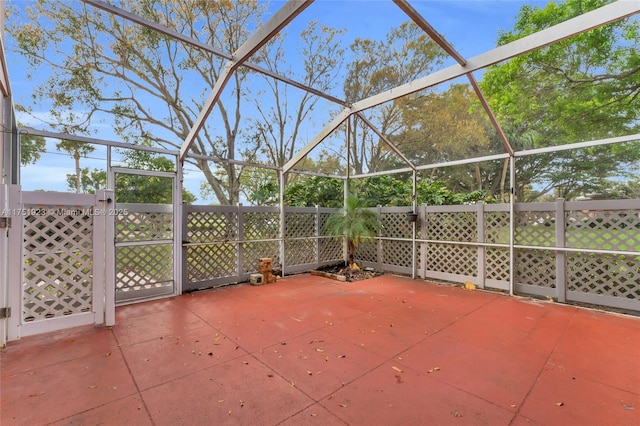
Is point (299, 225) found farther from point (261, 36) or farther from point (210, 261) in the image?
point (261, 36)

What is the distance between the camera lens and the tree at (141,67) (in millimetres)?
6891

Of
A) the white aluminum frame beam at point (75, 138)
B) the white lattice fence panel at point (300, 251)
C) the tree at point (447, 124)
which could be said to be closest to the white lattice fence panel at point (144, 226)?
the white aluminum frame beam at point (75, 138)

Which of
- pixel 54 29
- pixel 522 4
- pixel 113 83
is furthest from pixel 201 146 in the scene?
pixel 522 4

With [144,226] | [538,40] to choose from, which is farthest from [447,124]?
[144,226]

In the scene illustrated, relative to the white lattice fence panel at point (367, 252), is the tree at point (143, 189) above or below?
above

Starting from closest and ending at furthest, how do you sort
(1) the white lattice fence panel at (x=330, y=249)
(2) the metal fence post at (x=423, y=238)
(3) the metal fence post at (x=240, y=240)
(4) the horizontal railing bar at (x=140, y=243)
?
1. (4) the horizontal railing bar at (x=140, y=243)
2. (3) the metal fence post at (x=240, y=240)
3. (2) the metal fence post at (x=423, y=238)
4. (1) the white lattice fence panel at (x=330, y=249)

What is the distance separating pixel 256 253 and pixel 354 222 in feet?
7.10

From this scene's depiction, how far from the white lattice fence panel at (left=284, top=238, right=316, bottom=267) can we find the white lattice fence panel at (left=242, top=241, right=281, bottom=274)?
221mm

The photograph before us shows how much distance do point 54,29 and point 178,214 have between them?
660 cm

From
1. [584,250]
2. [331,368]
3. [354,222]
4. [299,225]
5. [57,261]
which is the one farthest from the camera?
[299,225]

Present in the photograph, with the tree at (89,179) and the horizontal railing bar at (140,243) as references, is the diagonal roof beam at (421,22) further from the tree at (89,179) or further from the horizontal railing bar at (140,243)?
the tree at (89,179)

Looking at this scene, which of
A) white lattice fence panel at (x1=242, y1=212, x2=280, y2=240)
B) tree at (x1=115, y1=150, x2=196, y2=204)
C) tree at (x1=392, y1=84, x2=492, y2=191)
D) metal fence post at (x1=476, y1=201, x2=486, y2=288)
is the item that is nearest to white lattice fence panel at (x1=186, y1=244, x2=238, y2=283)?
white lattice fence panel at (x1=242, y1=212, x2=280, y2=240)

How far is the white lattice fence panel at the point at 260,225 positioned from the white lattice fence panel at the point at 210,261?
0.43 metres

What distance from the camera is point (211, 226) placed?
4.95 m
